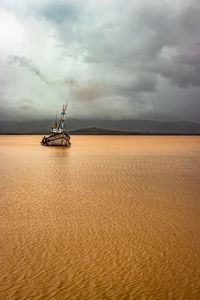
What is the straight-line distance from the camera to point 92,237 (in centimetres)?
722

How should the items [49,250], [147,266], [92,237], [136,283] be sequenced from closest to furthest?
1. [136,283]
2. [147,266]
3. [49,250]
4. [92,237]

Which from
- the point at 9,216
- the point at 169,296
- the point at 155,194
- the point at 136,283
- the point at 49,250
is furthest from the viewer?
the point at 155,194

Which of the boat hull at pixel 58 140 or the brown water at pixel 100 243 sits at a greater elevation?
the boat hull at pixel 58 140

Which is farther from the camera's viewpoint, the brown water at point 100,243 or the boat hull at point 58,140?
the boat hull at point 58,140

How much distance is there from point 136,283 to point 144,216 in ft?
13.4

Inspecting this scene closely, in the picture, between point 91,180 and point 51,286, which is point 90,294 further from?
point 91,180

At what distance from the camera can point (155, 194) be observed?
12.2 meters

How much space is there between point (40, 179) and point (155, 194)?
23.5 feet

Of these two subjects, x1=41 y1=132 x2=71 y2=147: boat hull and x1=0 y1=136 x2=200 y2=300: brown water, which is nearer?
x1=0 y1=136 x2=200 y2=300: brown water

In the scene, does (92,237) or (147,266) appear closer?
(147,266)

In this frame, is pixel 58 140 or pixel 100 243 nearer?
pixel 100 243

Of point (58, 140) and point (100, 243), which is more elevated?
point (58, 140)

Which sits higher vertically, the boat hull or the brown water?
the boat hull

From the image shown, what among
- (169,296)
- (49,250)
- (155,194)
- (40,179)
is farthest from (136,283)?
(40,179)
